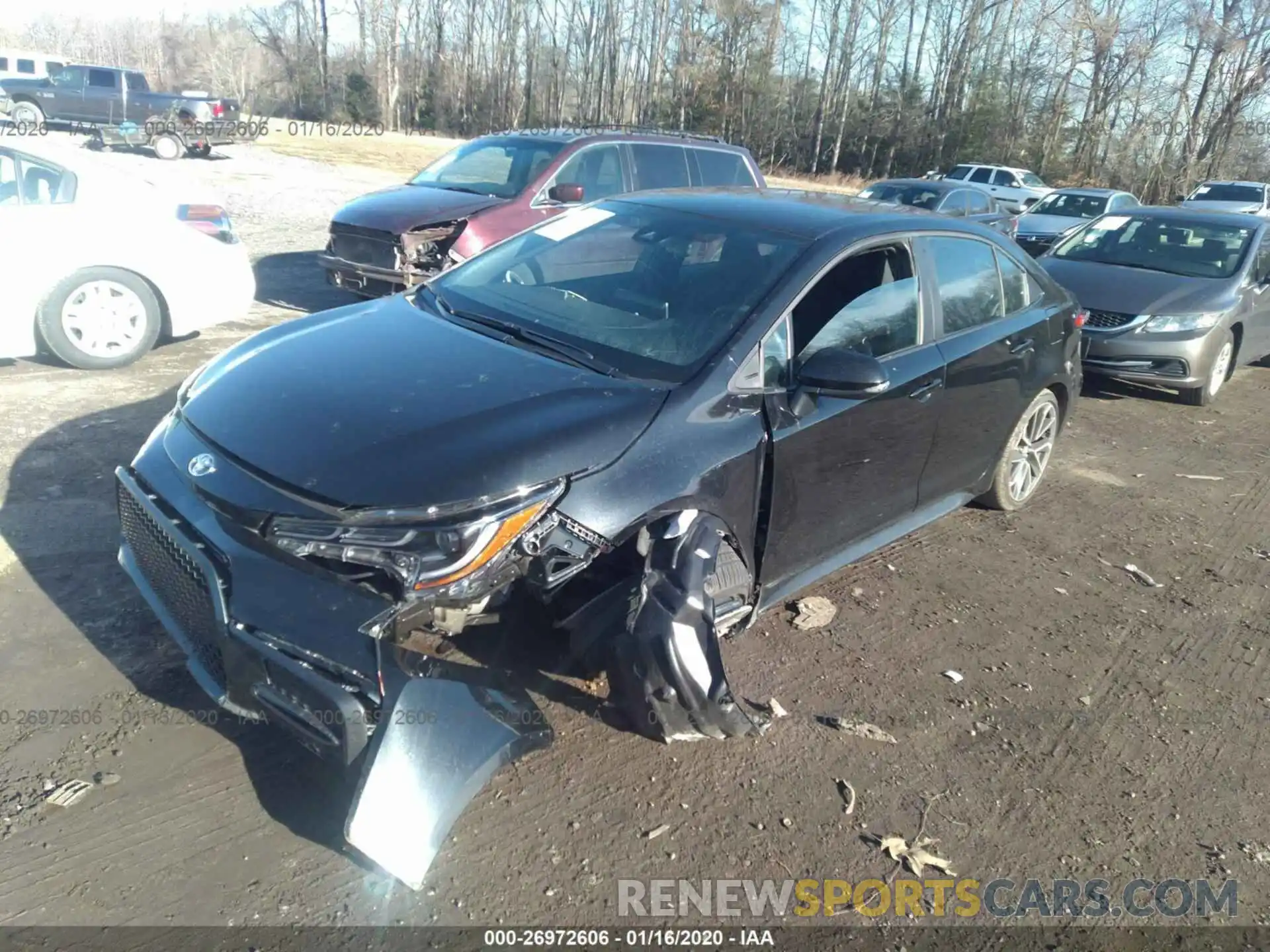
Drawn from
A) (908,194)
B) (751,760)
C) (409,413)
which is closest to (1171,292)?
(751,760)

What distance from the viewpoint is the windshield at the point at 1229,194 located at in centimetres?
2548

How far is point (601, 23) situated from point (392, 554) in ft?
196

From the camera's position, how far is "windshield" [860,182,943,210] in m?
15.9

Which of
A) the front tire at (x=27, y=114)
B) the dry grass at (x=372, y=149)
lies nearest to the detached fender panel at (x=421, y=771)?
the dry grass at (x=372, y=149)

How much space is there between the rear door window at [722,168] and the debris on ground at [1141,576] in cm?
596

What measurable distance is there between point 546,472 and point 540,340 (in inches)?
35.8

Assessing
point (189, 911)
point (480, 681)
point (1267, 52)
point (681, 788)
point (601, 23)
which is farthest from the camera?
point (601, 23)

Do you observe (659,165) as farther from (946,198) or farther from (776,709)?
(946,198)

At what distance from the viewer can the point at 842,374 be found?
342 centimetres

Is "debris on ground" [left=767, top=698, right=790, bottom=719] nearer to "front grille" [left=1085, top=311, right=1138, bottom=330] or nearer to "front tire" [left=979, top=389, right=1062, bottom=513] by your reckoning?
"front tire" [left=979, top=389, right=1062, bottom=513]

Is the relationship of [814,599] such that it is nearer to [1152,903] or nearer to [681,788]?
[681,788]

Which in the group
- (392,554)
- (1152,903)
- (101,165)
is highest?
(101,165)

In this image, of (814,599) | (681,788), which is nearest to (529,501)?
(681,788)

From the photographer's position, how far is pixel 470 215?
8.41 metres
